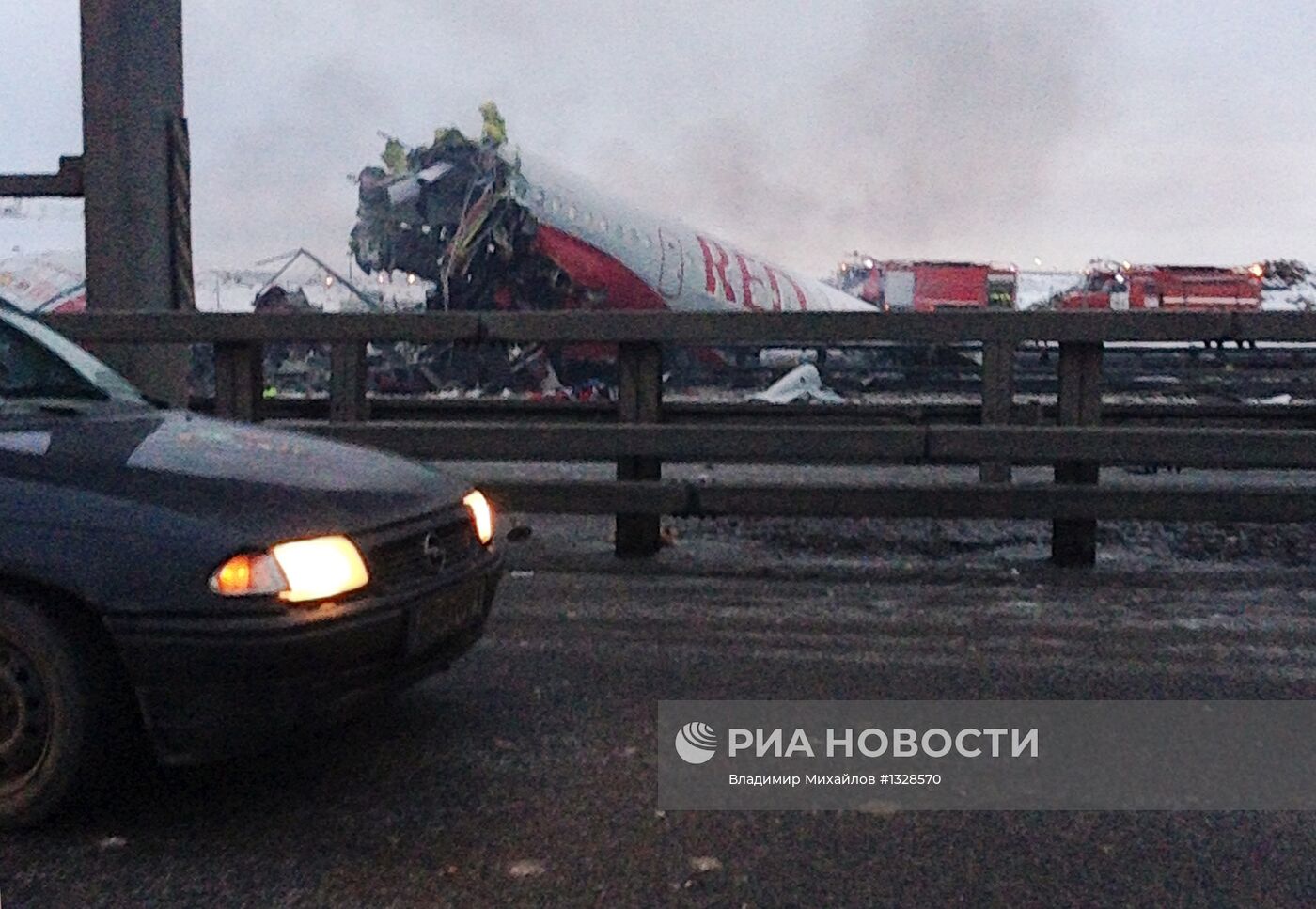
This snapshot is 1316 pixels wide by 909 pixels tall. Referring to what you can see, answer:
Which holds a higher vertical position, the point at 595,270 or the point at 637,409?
the point at 595,270

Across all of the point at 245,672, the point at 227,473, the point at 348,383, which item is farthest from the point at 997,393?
the point at 245,672

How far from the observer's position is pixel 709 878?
9.93 ft

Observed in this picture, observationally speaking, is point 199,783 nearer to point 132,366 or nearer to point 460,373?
point 132,366

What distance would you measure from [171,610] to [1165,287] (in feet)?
119

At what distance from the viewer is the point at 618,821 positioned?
3355 millimetres

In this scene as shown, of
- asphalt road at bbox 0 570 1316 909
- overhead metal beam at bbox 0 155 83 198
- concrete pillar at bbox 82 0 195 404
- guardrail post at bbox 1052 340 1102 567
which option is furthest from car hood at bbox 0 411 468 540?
overhead metal beam at bbox 0 155 83 198

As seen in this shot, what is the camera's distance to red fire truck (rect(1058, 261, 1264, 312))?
35.1 metres

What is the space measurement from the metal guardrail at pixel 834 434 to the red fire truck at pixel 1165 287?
97.4 feet

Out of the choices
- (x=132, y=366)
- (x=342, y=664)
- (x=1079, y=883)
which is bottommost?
(x=1079, y=883)

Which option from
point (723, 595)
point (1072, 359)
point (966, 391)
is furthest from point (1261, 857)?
point (966, 391)

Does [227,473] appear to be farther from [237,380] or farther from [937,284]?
[937,284]

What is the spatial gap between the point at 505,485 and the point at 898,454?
6.10 ft

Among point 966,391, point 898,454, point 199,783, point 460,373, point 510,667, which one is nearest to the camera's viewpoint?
point 199,783

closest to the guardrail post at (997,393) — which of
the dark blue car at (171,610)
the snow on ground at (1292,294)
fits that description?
the dark blue car at (171,610)
